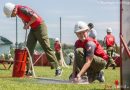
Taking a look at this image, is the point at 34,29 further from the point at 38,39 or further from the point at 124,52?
the point at 124,52

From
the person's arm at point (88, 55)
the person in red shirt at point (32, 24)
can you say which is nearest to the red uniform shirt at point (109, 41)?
the person in red shirt at point (32, 24)

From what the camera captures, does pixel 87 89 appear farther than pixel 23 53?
No

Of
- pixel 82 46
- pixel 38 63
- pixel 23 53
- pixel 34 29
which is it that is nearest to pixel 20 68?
pixel 23 53

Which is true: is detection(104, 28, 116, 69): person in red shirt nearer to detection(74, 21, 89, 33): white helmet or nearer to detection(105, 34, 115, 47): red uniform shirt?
detection(105, 34, 115, 47): red uniform shirt

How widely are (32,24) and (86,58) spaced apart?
A: 2857 mm

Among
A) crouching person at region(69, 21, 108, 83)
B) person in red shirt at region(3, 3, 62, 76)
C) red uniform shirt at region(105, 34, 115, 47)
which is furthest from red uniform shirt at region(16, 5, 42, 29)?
red uniform shirt at region(105, 34, 115, 47)

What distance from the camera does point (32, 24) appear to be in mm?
9922

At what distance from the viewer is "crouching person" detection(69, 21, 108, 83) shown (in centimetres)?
730

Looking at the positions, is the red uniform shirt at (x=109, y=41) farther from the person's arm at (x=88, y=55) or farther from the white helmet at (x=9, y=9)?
the person's arm at (x=88, y=55)

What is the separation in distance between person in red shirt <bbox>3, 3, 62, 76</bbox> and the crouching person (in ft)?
7.17

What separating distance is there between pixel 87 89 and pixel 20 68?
3331 millimetres

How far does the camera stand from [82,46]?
305 inches

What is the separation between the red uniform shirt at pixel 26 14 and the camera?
9.82 metres

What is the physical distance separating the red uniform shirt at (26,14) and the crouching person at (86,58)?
7.36ft
